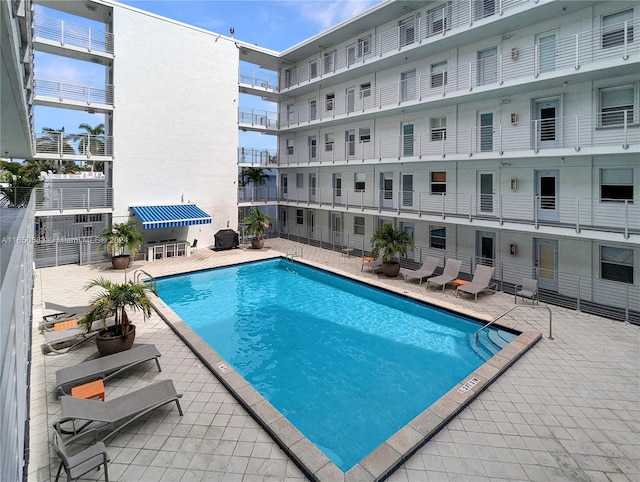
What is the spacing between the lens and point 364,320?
572 inches

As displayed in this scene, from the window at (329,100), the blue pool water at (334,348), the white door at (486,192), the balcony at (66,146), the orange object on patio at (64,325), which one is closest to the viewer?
the blue pool water at (334,348)

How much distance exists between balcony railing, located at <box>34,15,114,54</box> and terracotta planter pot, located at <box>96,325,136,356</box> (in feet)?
60.6

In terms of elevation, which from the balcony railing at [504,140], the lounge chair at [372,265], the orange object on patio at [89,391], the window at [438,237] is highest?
the balcony railing at [504,140]

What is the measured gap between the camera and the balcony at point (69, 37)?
19.6 m

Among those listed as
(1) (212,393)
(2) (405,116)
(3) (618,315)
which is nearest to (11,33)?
(1) (212,393)

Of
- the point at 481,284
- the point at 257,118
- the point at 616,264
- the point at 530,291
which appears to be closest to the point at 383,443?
the point at 530,291

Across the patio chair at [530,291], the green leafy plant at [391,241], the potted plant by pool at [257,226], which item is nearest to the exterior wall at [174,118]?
the potted plant by pool at [257,226]

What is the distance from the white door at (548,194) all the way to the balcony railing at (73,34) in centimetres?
2438

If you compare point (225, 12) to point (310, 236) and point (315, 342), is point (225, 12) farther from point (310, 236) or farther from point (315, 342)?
point (315, 342)

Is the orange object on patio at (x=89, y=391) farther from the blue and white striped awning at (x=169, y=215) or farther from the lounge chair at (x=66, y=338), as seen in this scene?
the blue and white striped awning at (x=169, y=215)

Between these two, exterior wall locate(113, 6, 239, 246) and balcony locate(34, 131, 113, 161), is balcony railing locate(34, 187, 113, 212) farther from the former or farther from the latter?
balcony locate(34, 131, 113, 161)

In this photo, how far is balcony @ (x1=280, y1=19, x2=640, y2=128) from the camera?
1370cm

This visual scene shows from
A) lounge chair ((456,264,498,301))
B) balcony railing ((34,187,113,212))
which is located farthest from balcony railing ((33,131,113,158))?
lounge chair ((456,264,498,301))

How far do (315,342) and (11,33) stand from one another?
10.7 m
